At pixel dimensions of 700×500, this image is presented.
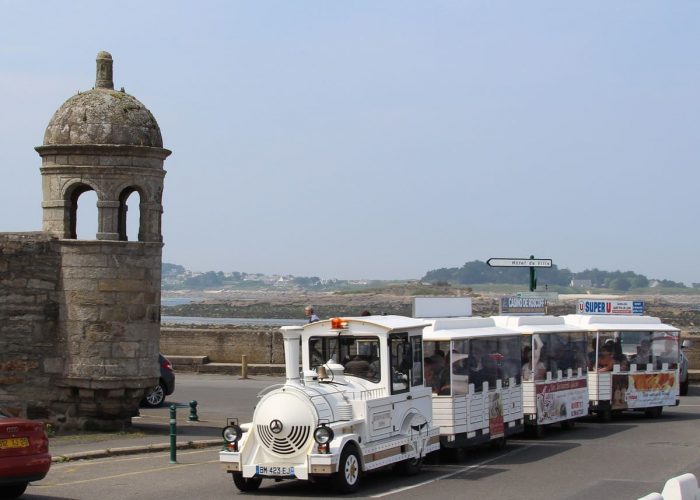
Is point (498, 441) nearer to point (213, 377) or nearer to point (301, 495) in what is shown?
point (301, 495)

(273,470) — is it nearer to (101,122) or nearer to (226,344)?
(101,122)

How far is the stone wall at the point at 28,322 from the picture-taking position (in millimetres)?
20078

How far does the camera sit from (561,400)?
75.3ft

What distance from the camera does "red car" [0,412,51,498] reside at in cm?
1350

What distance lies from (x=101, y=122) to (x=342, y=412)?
25.6ft

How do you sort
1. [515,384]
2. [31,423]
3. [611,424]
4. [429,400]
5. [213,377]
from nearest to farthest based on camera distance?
[31,423] → [429,400] → [515,384] → [611,424] → [213,377]

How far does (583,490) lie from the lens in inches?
609

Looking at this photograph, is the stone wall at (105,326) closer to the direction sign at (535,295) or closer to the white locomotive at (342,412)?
the white locomotive at (342,412)

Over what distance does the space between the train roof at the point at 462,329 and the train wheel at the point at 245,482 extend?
172 inches

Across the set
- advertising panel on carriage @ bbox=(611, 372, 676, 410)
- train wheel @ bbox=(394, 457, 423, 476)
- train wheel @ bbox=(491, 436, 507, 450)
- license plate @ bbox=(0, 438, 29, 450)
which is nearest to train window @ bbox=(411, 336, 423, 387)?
train wheel @ bbox=(394, 457, 423, 476)

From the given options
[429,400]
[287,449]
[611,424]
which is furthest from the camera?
[611,424]


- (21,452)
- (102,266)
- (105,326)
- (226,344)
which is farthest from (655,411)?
(21,452)

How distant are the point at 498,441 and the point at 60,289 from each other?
7697 mm

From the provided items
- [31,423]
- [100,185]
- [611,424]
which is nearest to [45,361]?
[100,185]
